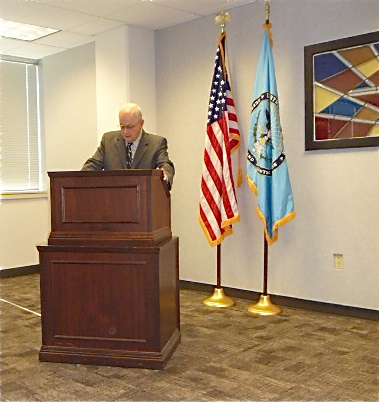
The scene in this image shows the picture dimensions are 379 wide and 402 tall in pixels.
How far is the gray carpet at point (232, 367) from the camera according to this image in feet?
8.98

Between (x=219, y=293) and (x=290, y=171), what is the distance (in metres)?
1.28

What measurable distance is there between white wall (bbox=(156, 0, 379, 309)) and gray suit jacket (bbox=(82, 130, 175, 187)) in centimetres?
146

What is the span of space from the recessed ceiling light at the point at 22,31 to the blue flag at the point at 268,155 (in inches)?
93.9

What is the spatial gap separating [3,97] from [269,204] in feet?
12.1

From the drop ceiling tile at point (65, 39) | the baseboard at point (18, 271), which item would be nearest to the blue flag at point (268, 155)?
the drop ceiling tile at point (65, 39)

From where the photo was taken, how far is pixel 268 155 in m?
4.39

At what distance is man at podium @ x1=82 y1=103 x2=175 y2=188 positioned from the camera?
3.53 meters

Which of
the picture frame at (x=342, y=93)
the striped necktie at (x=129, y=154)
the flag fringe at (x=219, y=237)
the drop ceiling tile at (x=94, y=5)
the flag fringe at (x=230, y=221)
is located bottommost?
the flag fringe at (x=219, y=237)

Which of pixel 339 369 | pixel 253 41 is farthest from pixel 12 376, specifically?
pixel 253 41

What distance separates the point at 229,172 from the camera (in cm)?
463

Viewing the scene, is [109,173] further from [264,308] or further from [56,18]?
[56,18]

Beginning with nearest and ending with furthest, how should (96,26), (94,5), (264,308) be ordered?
(264,308) → (94,5) → (96,26)

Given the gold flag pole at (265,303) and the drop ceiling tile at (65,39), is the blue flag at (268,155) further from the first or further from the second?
the drop ceiling tile at (65,39)

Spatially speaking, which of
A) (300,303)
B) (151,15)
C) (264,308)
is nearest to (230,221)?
(264,308)
